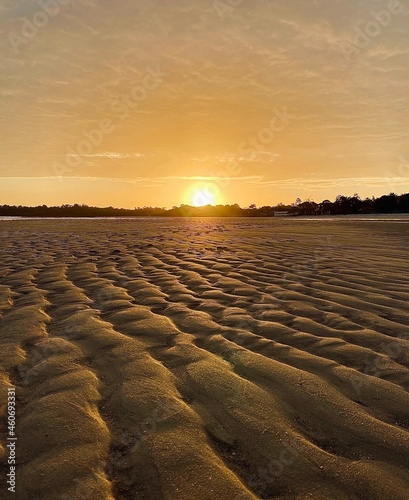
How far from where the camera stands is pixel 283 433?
6.57ft

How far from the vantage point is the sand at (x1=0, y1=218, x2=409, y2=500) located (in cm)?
169

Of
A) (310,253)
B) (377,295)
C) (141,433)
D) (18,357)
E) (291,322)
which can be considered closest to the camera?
(141,433)

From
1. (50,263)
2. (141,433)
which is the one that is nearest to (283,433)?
(141,433)

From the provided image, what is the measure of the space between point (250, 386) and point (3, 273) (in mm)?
5410

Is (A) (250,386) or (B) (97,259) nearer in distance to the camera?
(A) (250,386)

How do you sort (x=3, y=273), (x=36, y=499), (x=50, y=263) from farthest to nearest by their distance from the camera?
(x=50, y=263) → (x=3, y=273) → (x=36, y=499)

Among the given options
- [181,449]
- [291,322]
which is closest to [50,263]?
[291,322]

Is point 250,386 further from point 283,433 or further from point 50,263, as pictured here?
point 50,263

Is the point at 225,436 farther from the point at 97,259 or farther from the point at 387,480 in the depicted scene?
the point at 97,259

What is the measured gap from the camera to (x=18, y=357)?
9.64ft

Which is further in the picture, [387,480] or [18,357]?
[18,357]

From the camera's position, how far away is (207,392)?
239 centimetres

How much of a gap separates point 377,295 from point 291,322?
5.52 ft

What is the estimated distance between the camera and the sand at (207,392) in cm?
169
